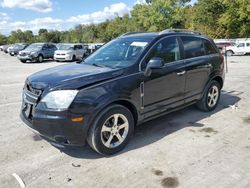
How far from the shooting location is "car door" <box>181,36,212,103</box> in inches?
211

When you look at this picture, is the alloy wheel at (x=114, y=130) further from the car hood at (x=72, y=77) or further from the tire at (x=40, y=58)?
the tire at (x=40, y=58)

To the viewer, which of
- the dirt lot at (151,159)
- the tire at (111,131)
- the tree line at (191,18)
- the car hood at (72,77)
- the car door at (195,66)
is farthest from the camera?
the tree line at (191,18)

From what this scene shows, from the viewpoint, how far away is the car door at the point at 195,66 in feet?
17.5

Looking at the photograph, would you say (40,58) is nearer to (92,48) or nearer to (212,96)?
(92,48)

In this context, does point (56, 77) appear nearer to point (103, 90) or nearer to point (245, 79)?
point (103, 90)

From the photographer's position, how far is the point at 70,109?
11.8 feet

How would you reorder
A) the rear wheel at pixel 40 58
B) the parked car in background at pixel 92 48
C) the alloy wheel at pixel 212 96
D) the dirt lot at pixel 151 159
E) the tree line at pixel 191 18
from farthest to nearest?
the tree line at pixel 191 18 → the rear wheel at pixel 40 58 → the alloy wheel at pixel 212 96 → the parked car in background at pixel 92 48 → the dirt lot at pixel 151 159

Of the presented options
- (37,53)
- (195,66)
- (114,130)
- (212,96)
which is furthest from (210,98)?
(37,53)

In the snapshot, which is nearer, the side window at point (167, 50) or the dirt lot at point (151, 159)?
the dirt lot at point (151, 159)

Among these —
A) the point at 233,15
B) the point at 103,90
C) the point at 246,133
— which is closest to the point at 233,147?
the point at 246,133

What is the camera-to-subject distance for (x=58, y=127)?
11.9 ft

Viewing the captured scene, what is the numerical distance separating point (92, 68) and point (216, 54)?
319 cm

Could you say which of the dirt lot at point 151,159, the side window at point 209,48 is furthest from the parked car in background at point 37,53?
the side window at point 209,48

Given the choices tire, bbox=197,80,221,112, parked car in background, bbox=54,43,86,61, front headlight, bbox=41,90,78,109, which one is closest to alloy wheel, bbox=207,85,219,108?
tire, bbox=197,80,221,112
